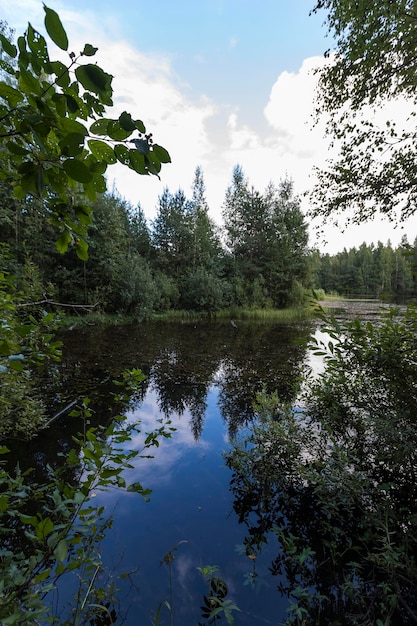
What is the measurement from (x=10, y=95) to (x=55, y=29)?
0.16 metres

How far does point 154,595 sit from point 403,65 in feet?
21.1

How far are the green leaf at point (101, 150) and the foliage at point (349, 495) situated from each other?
6.09 ft

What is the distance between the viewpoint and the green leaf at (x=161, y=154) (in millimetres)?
633

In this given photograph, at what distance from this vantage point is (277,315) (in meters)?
22.8

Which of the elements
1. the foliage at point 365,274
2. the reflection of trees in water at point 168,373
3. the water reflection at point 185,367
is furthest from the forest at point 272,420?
the foliage at point 365,274

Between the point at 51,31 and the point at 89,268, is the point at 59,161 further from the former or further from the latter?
the point at 89,268

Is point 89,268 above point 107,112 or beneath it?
above

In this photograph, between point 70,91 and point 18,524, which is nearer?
point 70,91

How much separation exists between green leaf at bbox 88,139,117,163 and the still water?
1.72 metres

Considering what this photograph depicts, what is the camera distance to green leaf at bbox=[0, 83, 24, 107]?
582 millimetres

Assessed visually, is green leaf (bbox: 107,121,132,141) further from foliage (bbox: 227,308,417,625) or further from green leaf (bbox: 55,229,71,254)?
foliage (bbox: 227,308,417,625)

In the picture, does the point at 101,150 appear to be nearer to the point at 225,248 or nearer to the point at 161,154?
the point at 161,154

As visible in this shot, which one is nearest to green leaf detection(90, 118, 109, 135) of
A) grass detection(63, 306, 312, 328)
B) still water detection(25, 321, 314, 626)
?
still water detection(25, 321, 314, 626)

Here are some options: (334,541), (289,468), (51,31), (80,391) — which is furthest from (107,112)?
(80,391)
